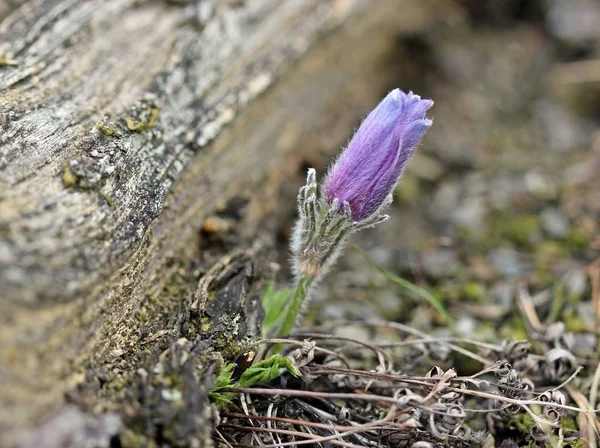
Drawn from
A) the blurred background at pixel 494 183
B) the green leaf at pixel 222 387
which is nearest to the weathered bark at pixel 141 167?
the green leaf at pixel 222 387

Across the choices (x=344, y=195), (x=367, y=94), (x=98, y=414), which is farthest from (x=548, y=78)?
(x=98, y=414)

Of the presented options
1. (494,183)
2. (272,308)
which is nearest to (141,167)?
(272,308)

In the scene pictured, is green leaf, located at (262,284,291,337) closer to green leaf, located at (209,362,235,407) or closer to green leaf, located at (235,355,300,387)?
green leaf, located at (235,355,300,387)

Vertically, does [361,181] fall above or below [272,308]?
above

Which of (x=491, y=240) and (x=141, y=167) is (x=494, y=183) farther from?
(x=141, y=167)

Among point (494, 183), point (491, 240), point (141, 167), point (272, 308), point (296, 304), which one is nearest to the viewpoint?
point (141, 167)

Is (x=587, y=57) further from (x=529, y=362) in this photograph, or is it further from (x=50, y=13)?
(x=50, y=13)

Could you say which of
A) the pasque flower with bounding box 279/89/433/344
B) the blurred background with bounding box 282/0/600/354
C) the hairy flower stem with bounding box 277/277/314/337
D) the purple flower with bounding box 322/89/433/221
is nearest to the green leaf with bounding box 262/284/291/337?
the hairy flower stem with bounding box 277/277/314/337
